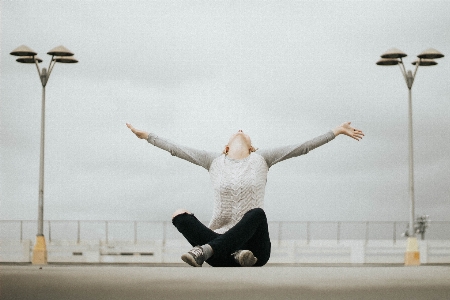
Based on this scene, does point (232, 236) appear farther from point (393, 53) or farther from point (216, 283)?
point (393, 53)

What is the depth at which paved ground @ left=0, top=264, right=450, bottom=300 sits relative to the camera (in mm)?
2643

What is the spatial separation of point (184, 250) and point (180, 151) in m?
24.5

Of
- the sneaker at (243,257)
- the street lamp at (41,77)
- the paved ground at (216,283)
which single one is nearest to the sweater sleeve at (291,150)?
the sneaker at (243,257)

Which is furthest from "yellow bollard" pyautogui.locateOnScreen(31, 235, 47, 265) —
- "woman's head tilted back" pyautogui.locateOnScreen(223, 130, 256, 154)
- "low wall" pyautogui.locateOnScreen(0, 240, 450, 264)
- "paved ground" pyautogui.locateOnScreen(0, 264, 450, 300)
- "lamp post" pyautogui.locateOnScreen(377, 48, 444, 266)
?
"paved ground" pyautogui.locateOnScreen(0, 264, 450, 300)

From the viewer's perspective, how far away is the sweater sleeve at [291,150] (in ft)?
18.0

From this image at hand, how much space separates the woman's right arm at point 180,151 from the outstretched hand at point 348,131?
0.82m

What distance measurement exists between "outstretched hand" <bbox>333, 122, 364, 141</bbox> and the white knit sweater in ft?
0.16

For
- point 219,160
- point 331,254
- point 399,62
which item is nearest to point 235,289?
point 219,160

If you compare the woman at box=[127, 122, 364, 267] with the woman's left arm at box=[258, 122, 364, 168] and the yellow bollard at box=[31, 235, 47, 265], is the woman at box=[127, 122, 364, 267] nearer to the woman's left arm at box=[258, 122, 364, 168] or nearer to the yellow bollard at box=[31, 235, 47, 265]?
the woman's left arm at box=[258, 122, 364, 168]

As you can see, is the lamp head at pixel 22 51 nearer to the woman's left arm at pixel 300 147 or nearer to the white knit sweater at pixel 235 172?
the white knit sweater at pixel 235 172

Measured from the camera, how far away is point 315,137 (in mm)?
5516

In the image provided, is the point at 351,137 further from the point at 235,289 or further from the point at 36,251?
the point at 36,251

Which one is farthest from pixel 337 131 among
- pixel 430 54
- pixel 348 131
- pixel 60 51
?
pixel 430 54

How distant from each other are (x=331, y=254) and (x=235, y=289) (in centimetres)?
2724
